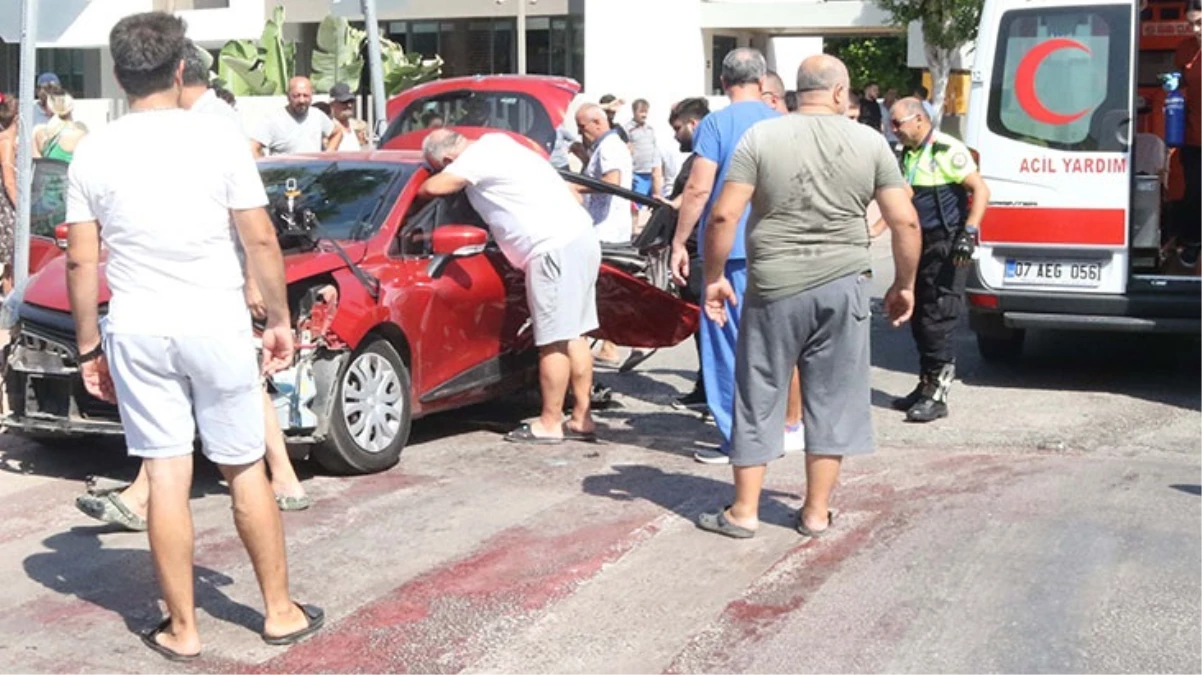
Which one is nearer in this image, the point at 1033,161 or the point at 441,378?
the point at 441,378

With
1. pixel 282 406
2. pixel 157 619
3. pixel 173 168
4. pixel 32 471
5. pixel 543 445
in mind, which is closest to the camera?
pixel 173 168

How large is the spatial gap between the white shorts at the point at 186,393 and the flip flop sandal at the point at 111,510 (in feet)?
5.11

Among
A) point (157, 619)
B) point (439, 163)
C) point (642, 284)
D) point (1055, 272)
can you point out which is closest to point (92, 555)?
point (157, 619)

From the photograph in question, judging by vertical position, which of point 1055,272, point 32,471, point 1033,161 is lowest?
point 32,471

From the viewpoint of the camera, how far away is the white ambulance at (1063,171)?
9.80 meters

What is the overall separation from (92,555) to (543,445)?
271cm

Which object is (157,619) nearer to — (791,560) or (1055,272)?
(791,560)

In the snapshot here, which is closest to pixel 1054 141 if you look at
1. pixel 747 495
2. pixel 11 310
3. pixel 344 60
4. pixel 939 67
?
pixel 747 495

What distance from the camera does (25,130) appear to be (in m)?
9.41

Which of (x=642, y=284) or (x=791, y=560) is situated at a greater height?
(x=642, y=284)

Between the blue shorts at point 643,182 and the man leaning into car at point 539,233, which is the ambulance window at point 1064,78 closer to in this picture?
the man leaning into car at point 539,233

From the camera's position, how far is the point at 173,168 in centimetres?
497

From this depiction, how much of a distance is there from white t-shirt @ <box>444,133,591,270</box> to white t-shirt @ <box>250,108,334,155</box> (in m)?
4.42

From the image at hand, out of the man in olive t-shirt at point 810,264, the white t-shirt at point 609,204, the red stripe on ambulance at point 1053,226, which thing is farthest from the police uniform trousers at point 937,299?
the man in olive t-shirt at point 810,264
